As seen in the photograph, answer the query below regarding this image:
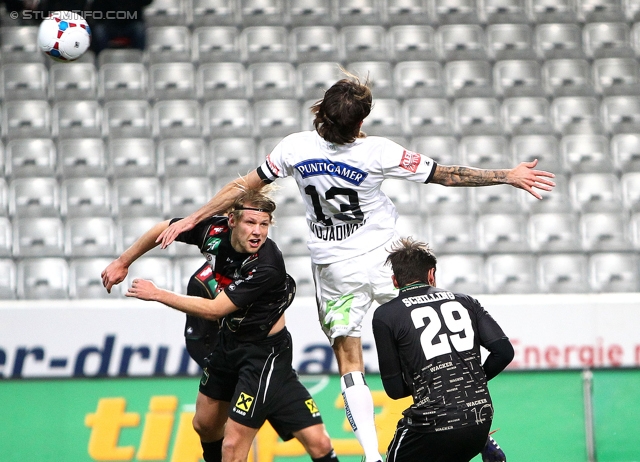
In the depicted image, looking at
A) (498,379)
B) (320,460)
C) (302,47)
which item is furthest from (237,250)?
(302,47)

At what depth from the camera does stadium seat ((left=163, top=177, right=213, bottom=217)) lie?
892 cm

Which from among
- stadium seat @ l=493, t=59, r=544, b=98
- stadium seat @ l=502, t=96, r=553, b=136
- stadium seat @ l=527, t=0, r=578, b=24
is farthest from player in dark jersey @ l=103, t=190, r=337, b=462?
stadium seat @ l=527, t=0, r=578, b=24

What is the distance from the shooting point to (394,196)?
9.02 metres

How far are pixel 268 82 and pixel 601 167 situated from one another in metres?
3.87

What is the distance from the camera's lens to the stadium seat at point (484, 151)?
949 cm

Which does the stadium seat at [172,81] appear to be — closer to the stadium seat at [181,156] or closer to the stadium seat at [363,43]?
the stadium seat at [181,156]

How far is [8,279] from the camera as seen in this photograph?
8281 mm

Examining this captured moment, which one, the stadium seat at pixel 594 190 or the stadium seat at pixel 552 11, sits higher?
the stadium seat at pixel 552 11

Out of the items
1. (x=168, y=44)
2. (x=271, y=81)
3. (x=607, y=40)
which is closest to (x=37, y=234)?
(x=168, y=44)

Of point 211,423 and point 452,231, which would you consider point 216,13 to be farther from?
point 211,423

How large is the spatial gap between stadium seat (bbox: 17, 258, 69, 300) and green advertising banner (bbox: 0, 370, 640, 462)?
86.0 inches

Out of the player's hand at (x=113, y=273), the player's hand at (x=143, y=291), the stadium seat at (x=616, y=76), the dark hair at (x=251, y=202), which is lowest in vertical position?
the player's hand at (x=143, y=291)

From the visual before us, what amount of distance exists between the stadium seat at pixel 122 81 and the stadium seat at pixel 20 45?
0.82 m
